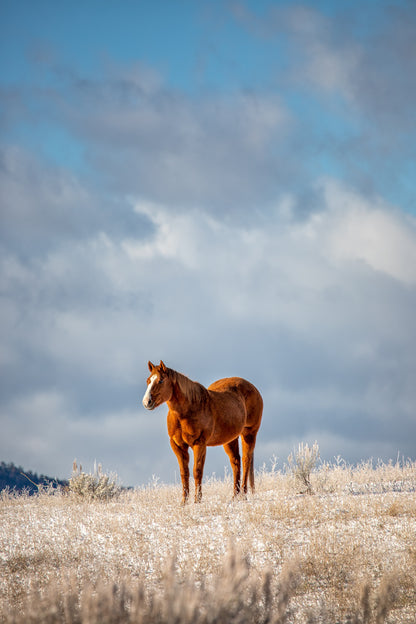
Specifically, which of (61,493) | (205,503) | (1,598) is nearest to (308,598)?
(1,598)

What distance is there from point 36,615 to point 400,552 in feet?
17.5

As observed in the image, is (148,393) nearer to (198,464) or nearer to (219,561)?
(198,464)

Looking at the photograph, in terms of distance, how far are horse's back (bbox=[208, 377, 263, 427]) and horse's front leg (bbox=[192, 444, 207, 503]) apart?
211cm

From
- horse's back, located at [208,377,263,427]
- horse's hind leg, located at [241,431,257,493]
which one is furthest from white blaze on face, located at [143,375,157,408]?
horse's hind leg, located at [241,431,257,493]

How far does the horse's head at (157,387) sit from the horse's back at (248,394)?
260 cm

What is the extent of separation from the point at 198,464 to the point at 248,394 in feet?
9.19

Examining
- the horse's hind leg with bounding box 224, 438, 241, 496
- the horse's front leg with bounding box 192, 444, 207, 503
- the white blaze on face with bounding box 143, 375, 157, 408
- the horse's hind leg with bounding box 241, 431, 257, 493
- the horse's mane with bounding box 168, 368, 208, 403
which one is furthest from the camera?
the horse's hind leg with bounding box 241, 431, 257, 493

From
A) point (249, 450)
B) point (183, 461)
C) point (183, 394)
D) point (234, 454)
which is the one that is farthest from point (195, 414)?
point (249, 450)

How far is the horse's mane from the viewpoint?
1066 cm

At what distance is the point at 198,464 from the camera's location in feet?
36.0

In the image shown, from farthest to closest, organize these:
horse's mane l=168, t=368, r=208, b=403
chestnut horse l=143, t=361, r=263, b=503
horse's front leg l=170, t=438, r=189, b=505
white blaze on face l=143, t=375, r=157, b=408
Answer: horse's front leg l=170, t=438, r=189, b=505, horse's mane l=168, t=368, r=208, b=403, chestnut horse l=143, t=361, r=263, b=503, white blaze on face l=143, t=375, r=157, b=408

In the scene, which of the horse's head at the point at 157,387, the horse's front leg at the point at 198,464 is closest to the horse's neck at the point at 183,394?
the horse's head at the point at 157,387

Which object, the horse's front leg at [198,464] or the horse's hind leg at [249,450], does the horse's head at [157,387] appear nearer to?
the horse's front leg at [198,464]

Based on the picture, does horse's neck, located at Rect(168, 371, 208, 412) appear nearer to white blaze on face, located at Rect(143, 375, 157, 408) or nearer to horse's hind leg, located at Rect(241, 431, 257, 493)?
white blaze on face, located at Rect(143, 375, 157, 408)
